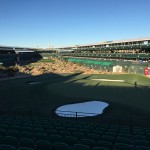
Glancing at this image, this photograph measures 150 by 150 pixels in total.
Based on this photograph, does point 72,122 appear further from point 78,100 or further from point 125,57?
point 125,57

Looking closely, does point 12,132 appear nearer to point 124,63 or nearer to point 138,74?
point 138,74

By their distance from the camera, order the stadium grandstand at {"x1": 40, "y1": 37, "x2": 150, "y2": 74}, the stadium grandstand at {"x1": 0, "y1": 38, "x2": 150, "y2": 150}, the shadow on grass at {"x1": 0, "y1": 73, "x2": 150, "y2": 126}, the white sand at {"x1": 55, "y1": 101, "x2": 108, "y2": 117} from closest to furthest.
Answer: the stadium grandstand at {"x1": 0, "y1": 38, "x2": 150, "y2": 150} < the shadow on grass at {"x1": 0, "y1": 73, "x2": 150, "y2": 126} < the white sand at {"x1": 55, "y1": 101, "x2": 108, "y2": 117} < the stadium grandstand at {"x1": 40, "y1": 37, "x2": 150, "y2": 74}

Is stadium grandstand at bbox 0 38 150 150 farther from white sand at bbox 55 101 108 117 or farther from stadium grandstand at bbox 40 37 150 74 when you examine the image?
stadium grandstand at bbox 40 37 150 74

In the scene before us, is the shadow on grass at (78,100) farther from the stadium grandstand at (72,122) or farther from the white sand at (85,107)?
the white sand at (85,107)

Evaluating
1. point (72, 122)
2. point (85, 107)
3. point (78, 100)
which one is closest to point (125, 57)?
point (78, 100)

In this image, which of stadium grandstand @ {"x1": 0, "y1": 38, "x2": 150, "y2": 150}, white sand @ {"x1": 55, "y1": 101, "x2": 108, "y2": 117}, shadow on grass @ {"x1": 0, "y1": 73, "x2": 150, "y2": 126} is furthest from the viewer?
white sand @ {"x1": 55, "y1": 101, "x2": 108, "y2": 117}

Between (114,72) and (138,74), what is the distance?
11268 mm

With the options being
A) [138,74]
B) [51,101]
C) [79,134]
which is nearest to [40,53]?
[138,74]

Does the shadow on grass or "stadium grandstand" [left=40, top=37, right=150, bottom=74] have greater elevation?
"stadium grandstand" [left=40, top=37, right=150, bottom=74]

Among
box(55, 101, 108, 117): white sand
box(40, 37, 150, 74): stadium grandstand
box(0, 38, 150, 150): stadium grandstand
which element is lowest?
box(55, 101, 108, 117): white sand

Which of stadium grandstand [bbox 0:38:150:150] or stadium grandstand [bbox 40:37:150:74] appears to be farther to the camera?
stadium grandstand [bbox 40:37:150:74]

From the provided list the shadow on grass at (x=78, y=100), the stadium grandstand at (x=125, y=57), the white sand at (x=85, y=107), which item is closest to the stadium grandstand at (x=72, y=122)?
the shadow on grass at (x=78, y=100)

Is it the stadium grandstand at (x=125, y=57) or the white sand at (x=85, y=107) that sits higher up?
the stadium grandstand at (x=125, y=57)

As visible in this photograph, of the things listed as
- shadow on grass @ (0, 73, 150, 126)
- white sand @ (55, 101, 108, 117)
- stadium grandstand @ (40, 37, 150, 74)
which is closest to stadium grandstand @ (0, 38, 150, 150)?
shadow on grass @ (0, 73, 150, 126)
